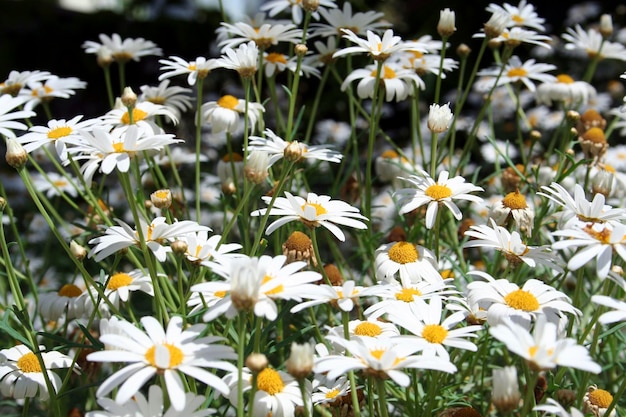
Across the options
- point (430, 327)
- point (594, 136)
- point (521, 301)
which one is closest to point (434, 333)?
point (430, 327)

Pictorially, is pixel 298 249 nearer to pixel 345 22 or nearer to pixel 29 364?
pixel 29 364

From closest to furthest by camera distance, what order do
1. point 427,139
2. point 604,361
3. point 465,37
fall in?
point 604,361 < point 427,139 < point 465,37

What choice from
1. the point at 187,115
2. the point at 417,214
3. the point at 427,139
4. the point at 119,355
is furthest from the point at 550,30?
the point at 119,355

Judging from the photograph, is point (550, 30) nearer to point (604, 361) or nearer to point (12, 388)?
point (604, 361)

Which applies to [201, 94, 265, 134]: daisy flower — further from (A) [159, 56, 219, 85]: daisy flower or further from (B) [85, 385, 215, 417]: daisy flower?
(B) [85, 385, 215, 417]: daisy flower

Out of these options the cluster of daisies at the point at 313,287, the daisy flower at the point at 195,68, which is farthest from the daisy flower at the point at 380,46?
the daisy flower at the point at 195,68

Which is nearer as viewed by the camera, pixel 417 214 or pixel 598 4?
pixel 417 214

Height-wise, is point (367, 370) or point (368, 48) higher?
point (368, 48)

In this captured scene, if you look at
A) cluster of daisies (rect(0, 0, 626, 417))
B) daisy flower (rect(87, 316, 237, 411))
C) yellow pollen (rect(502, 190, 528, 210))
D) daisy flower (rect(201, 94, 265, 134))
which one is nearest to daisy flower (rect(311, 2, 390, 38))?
cluster of daisies (rect(0, 0, 626, 417))
